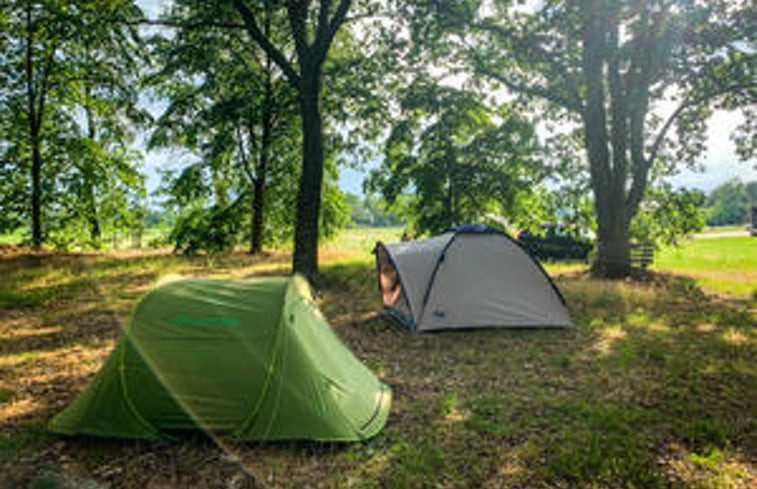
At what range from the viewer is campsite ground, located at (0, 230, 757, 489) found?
4266mm

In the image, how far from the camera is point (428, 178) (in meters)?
17.7

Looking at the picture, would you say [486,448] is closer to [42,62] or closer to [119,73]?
[119,73]

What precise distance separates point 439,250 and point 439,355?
2340 millimetres

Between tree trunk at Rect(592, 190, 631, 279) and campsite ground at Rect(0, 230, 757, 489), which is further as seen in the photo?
tree trunk at Rect(592, 190, 631, 279)

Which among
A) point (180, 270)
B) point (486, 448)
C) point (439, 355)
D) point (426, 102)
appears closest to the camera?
point (486, 448)

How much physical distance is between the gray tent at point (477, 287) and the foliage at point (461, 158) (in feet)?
28.1

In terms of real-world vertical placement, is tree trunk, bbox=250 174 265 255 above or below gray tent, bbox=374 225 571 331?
above

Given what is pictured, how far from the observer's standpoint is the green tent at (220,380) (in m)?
4.77

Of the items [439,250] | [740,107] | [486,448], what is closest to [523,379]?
[486,448]

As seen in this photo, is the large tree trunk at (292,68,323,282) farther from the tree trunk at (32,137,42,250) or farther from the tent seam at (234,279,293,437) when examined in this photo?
the tree trunk at (32,137,42,250)

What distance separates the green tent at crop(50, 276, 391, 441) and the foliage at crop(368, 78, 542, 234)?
13.2m

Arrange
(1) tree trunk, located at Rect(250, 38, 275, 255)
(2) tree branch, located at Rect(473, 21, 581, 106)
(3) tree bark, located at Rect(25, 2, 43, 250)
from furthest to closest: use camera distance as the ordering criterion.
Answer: (1) tree trunk, located at Rect(250, 38, 275, 255) → (3) tree bark, located at Rect(25, 2, 43, 250) → (2) tree branch, located at Rect(473, 21, 581, 106)

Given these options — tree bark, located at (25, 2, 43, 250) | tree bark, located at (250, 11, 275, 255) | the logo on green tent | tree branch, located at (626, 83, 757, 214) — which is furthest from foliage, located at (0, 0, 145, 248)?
tree branch, located at (626, 83, 757, 214)

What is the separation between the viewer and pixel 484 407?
227 inches
